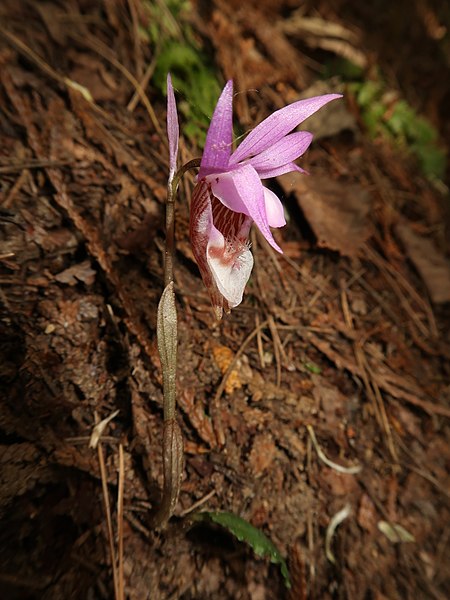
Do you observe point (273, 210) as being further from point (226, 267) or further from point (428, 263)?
point (428, 263)

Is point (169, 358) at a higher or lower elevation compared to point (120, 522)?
higher

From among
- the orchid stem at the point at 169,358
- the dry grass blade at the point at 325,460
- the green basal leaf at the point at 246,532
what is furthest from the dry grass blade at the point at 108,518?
the dry grass blade at the point at 325,460

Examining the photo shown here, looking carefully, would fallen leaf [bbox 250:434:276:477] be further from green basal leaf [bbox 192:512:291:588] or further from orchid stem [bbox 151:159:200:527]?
orchid stem [bbox 151:159:200:527]

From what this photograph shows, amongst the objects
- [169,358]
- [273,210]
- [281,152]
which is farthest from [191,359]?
[281,152]

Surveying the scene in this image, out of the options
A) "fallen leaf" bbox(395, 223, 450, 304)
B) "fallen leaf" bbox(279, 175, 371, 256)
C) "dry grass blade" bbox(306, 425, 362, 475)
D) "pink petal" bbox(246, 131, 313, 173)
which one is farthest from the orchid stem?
"fallen leaf" bbox(395, 223, 450, 304)

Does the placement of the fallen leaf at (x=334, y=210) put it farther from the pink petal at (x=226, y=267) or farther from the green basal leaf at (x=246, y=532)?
the green basal leaf at (x=246, y=532)

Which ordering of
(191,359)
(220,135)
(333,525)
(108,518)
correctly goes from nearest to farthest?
(220,135), (108,518), (191,359), (333,525)

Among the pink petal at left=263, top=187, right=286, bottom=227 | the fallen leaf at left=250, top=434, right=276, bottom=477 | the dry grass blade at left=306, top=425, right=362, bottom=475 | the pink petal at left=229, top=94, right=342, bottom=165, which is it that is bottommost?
the dry grass blade at left=306, top=425, right=362, bottom=475
